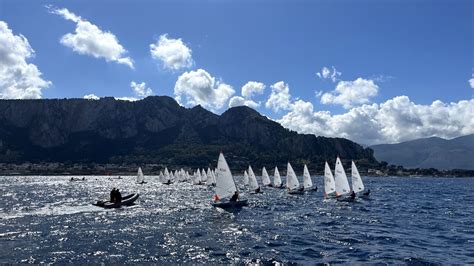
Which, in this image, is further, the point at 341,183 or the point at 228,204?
the point at 341,183

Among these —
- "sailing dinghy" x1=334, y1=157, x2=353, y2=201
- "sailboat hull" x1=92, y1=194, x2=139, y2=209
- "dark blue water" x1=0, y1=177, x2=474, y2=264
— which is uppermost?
"sailing dinghy" x1=334, y1=157, x2=353, y2=201

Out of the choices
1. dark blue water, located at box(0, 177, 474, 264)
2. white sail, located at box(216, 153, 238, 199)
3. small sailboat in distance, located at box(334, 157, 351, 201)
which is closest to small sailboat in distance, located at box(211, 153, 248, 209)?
white sail, located at box(216, 153, 238, 199)

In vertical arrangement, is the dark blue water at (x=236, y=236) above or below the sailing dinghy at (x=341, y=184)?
below

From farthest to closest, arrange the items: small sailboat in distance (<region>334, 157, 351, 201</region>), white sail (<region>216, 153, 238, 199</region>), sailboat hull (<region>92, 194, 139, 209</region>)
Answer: small sailboat in distance (<region>334, 157, 351, 201</region>), sailboat hull (<region>92, 194, 139, 209</region>), white sail (<region>216, 153, 238, 199</region>)

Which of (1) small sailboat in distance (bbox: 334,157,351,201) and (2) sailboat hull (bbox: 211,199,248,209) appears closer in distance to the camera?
(2) sailboat hull (bbox: 211,199,248,209)

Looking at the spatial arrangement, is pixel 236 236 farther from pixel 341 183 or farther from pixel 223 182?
pixel 341 183

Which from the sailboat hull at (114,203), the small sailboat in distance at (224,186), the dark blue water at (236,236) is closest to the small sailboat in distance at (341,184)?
the dark blue water at (236,236)

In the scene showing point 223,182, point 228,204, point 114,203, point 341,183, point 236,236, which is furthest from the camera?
point 341,183

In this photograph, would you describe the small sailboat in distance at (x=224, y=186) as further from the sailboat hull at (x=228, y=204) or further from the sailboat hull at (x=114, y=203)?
the sailboat hull at (x=114, y=203)

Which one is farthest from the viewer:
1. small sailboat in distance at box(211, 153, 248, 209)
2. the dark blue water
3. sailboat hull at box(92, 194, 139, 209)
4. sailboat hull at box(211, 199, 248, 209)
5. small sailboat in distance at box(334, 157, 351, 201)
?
small sailboat in distance at box(334, 157, 351, 201)

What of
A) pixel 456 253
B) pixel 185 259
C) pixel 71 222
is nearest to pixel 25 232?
pixel 71 222

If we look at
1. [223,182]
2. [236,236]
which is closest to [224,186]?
[223,182]

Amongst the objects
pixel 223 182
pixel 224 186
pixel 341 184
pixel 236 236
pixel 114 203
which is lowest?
pixel 236 236

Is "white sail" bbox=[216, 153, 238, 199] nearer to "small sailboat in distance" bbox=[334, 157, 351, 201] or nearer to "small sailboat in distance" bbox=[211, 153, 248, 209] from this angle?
"small sailboat in distance" bbox=[211, 153, 248, 209]
